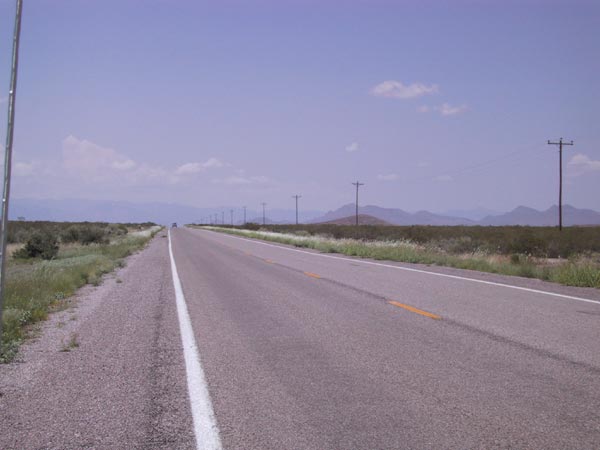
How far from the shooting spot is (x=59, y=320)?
1041 cm

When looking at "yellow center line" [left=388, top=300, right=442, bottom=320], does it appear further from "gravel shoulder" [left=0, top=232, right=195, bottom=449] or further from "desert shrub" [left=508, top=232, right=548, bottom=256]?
"desert shrub" [left=508, top=232, right=548, bottom=256]

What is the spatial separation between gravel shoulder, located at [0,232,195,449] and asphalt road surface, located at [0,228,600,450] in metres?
0.02

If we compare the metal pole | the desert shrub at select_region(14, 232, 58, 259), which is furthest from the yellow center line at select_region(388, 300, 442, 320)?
the desert shrub at select_region(14, 232, 58, 259)

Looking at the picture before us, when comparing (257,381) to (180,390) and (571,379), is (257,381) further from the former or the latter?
(571,379)

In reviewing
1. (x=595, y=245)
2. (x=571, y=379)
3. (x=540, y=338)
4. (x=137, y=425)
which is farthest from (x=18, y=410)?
(x=595, y=245)

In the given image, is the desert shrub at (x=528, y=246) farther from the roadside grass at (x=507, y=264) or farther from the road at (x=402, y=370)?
the road at (x=402, y=370)

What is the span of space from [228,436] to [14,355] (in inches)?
161

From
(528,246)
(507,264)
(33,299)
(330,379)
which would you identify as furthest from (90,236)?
(330,379)

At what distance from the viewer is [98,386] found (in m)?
6.10

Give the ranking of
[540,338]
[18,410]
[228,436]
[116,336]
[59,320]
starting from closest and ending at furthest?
[228,436], [18,410], [540,338], [116,336], [59,320]

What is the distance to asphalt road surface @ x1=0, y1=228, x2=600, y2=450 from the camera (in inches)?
186

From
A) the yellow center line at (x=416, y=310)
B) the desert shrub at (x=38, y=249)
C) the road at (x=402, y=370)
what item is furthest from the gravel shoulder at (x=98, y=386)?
the desert shrub at (x=38, y=249)

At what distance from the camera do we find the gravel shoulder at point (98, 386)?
15.5 ft

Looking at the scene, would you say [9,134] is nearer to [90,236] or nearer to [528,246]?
[528,246]
